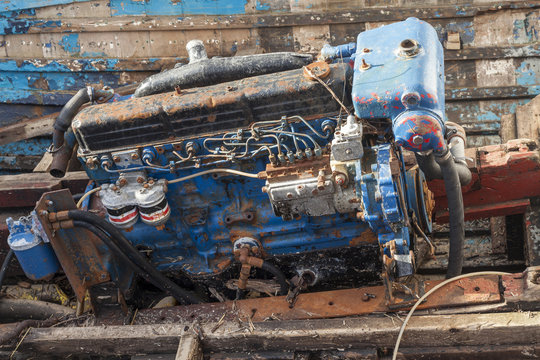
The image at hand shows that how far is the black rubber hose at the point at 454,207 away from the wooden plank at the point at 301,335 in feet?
1.50

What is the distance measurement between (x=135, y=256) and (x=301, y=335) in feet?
4.12

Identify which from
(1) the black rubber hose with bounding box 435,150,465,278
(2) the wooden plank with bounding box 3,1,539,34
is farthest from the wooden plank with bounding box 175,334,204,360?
(2) the wooden plank with bounding box 3,1,539,34

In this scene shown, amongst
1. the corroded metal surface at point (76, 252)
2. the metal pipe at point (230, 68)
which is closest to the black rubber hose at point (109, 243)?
the corroded metal surface at point (76, 252)

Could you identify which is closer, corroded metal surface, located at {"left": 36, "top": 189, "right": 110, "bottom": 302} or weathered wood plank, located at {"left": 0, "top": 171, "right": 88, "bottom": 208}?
corroded metal surface, located at {"left": 36, "top": 189, "right": 110, "bottom": 302}

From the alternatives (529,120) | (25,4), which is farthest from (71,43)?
(529,120)

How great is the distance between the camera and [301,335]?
357cm

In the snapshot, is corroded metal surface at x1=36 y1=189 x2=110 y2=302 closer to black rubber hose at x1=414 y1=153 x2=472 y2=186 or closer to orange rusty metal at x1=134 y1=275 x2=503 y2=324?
orange rusty metal at x1=134 y1=275 x2=503 y2=324

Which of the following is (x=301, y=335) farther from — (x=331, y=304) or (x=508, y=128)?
(x=508, y=128)

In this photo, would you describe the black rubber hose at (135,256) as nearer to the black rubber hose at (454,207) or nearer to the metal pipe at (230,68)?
the metal pipe at (230,68)

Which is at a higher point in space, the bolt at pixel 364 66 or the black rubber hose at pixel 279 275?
the bolt at pixel 364 66

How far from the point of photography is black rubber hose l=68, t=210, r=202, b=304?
4.06 meters

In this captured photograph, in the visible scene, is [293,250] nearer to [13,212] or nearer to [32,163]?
[13,212]

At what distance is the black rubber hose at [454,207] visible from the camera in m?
3.58

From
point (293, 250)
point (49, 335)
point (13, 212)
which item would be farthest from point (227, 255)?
point (13, 212)
